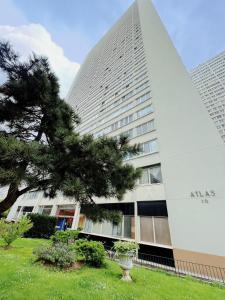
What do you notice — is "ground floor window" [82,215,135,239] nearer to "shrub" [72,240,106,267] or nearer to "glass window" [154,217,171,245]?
"glass window" [154,217,171,245]

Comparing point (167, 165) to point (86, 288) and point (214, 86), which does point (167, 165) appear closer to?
point (86, 288)

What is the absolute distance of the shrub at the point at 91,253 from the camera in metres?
8.00

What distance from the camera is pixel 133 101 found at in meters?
20.7

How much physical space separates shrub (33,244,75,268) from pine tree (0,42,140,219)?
13.9 feet

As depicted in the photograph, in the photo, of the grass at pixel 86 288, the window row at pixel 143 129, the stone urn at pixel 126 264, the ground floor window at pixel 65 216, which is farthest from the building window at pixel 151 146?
the ground floor window at pixel 65 216

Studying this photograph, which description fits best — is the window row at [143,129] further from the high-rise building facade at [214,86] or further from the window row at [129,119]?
the high-rise building facade at [214,86]

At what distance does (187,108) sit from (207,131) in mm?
3196

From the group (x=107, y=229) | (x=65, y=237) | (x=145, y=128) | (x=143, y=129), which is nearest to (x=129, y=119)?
(x=143, y=129)

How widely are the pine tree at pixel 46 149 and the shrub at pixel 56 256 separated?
424 cm

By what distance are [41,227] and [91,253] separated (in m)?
13.2

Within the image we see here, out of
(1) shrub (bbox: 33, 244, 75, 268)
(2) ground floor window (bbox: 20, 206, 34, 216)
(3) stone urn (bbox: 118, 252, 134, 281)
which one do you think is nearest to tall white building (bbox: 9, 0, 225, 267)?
(3) stone urn (bbox: 118, 252, 134, 281)

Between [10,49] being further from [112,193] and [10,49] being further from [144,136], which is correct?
[144,136]

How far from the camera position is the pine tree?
359 centimetres

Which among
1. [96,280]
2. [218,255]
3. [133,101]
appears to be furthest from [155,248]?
[133,101]
